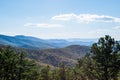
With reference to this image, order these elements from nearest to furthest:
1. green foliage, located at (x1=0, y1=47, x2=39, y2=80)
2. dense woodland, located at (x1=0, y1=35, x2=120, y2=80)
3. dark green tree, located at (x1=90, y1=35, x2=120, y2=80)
Result: dark green tree, located at (x1=90, y1=35, x2=120, y2=80)
dense woodland, located at (x1=0, y1=35, x2=120, y2=80)
green foliage, located at (x1=0, y1=47, x2=39, y2=80)

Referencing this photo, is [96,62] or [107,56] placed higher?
[107,56]

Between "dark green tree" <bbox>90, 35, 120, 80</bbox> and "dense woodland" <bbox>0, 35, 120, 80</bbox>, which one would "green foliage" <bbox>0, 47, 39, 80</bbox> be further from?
"dark green tree" <bbox>90, 35, 120, 80</bbox>

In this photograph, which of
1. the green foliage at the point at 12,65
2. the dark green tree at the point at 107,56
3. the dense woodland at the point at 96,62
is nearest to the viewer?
the dark green tree at the point at 107,56

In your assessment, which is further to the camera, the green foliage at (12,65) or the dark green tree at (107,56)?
the green foliage at (12,65)

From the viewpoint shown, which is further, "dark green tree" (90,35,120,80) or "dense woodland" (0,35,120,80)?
"dense woodland" (0,35,120,80)

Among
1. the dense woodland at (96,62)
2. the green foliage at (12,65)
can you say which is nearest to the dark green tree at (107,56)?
the dense woodland at (96,62)

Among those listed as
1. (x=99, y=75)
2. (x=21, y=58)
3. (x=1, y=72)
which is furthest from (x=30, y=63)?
(x=99, y=75)

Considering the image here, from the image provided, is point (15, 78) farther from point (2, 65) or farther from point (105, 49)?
point (105, 49)

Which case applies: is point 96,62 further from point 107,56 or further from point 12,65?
point 12,65

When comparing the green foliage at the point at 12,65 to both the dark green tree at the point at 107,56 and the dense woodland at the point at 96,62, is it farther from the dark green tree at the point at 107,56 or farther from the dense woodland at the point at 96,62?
the dark green tree at the point at 107,56

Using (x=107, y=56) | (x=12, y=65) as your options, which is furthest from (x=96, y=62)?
(x=12, y=65)

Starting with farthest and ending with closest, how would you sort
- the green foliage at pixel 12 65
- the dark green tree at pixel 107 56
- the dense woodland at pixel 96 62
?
the green foliage at pixel 12 65, the dense woodland at pixel 96 62, the dark green tree at pixel 107 56

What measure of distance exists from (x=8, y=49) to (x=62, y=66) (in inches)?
1952

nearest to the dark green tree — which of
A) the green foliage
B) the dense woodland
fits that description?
the dense woodland
